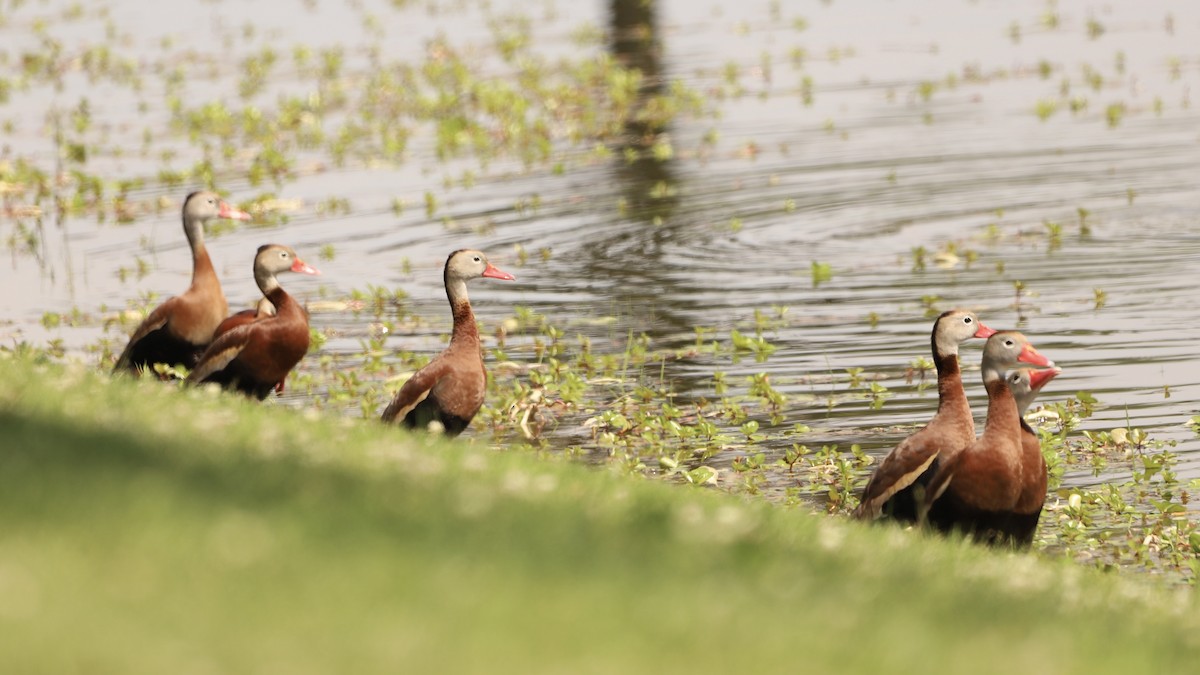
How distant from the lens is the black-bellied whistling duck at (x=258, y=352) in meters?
11.5

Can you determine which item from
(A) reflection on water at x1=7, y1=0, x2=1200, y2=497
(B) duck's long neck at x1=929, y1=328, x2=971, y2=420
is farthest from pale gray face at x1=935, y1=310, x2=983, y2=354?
(A) reflection on water at x1=7, y1=0, x2=1200, y2=497

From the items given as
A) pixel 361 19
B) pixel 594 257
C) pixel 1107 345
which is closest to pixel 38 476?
pixel 1107 345

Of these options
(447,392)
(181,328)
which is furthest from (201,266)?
(447,392)

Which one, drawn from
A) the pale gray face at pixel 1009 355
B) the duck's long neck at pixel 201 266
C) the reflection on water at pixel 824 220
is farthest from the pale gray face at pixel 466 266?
the pale gray face at pixel 1009 355

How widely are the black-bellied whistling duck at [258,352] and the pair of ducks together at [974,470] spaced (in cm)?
375

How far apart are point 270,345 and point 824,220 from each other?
8426mm

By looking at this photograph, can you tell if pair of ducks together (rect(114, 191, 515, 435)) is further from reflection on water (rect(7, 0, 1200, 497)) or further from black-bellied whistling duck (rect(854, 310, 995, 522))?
black-bellied whistling duck (rect(854, 310, 995, 522))

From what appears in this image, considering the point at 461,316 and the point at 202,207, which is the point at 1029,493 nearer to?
the point at 461,316

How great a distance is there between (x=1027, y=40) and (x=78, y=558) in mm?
25659

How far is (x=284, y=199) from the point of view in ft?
69.9

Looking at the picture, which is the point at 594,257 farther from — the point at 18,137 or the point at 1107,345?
the point at 18,137

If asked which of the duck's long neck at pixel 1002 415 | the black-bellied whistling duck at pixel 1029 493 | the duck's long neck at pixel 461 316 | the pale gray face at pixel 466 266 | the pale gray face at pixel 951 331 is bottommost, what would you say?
the black-bellied whistling duck at pixel 1029 493

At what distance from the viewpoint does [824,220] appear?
61.5ft

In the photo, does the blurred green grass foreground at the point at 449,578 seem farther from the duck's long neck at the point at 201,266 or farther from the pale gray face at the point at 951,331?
the duck's long neck at the point at 201,266
